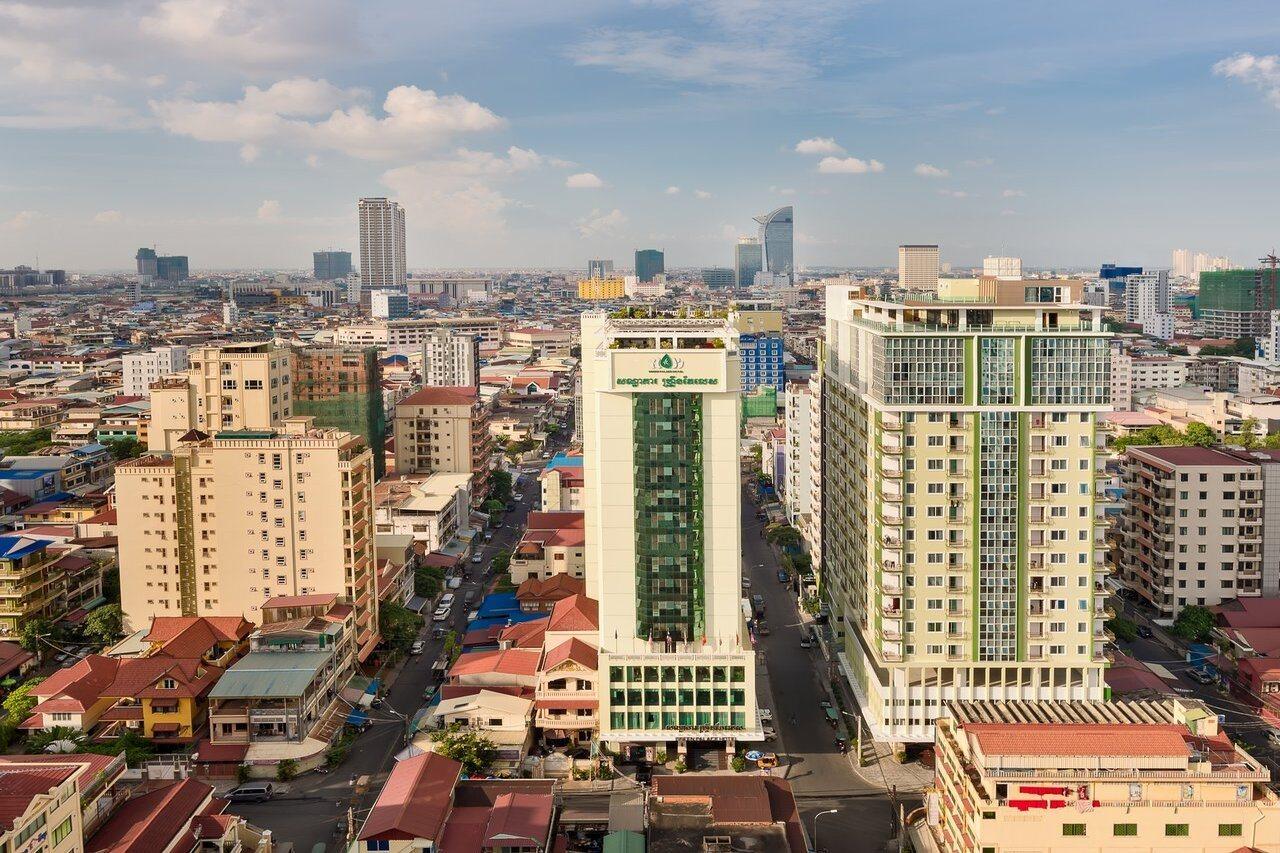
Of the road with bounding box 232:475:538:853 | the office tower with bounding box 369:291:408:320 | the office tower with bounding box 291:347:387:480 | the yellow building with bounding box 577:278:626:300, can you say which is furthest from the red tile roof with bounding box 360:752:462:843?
the yellow building with bounding box 577:278:626:300

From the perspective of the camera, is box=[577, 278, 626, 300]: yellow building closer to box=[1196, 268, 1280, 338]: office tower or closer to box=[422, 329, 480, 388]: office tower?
box=[1196, 268, 1280, 338]: office tower

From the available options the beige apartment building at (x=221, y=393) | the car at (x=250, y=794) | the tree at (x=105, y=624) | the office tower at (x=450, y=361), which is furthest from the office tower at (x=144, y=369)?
the car at (x=250, y=794)

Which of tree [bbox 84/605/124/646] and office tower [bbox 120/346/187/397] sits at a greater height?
office tower [bbox 120/346/187/397]

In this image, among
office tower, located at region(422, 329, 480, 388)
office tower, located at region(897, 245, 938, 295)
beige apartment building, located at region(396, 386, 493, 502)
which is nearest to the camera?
beige apartment building, located at region(396, 386, 493, 502)

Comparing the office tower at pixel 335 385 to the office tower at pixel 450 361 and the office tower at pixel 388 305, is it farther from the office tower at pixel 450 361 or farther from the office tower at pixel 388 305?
the office tower at pixel 388 305

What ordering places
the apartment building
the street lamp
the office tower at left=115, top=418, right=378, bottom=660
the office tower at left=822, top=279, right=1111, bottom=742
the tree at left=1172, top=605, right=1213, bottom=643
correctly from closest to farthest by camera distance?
1. the street lamp
2. the office tower at left=822, top=279, right=1111, bottom=742
3. the office tower at left=115, top=418, right=378, bottom=660
4. the tree at left=1172, top=605, right=1213, bottom=643
5. the apartment building

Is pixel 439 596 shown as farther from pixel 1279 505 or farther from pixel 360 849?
pixel 1279 505

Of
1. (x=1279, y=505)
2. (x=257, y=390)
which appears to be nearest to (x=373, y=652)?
(x=257, y=390)

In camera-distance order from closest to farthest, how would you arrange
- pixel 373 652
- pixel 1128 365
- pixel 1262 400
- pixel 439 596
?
pixel 373 652
pixel 439 596
pixel 1262 400
pixel 1128 365
